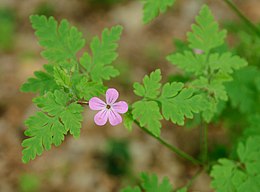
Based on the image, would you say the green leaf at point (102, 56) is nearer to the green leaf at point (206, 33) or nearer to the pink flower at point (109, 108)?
the pink flower at point (109, 108)

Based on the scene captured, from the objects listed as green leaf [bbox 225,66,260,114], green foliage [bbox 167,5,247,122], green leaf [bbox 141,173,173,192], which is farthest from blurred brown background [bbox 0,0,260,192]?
green foliage [bbox 167,5,247,122]

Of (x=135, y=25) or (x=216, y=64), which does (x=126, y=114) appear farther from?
(x=135, y=25)

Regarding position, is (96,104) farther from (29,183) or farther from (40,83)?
(29,183)

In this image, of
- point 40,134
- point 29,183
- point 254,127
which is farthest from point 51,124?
point 29,183

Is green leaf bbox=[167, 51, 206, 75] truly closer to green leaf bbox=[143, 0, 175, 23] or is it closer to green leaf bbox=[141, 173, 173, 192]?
green leaf bbox=[143, 0, 175, 23]

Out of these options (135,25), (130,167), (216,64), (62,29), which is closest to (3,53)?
(135,25)

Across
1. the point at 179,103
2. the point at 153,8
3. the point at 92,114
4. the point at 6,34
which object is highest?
the point at 6,34
